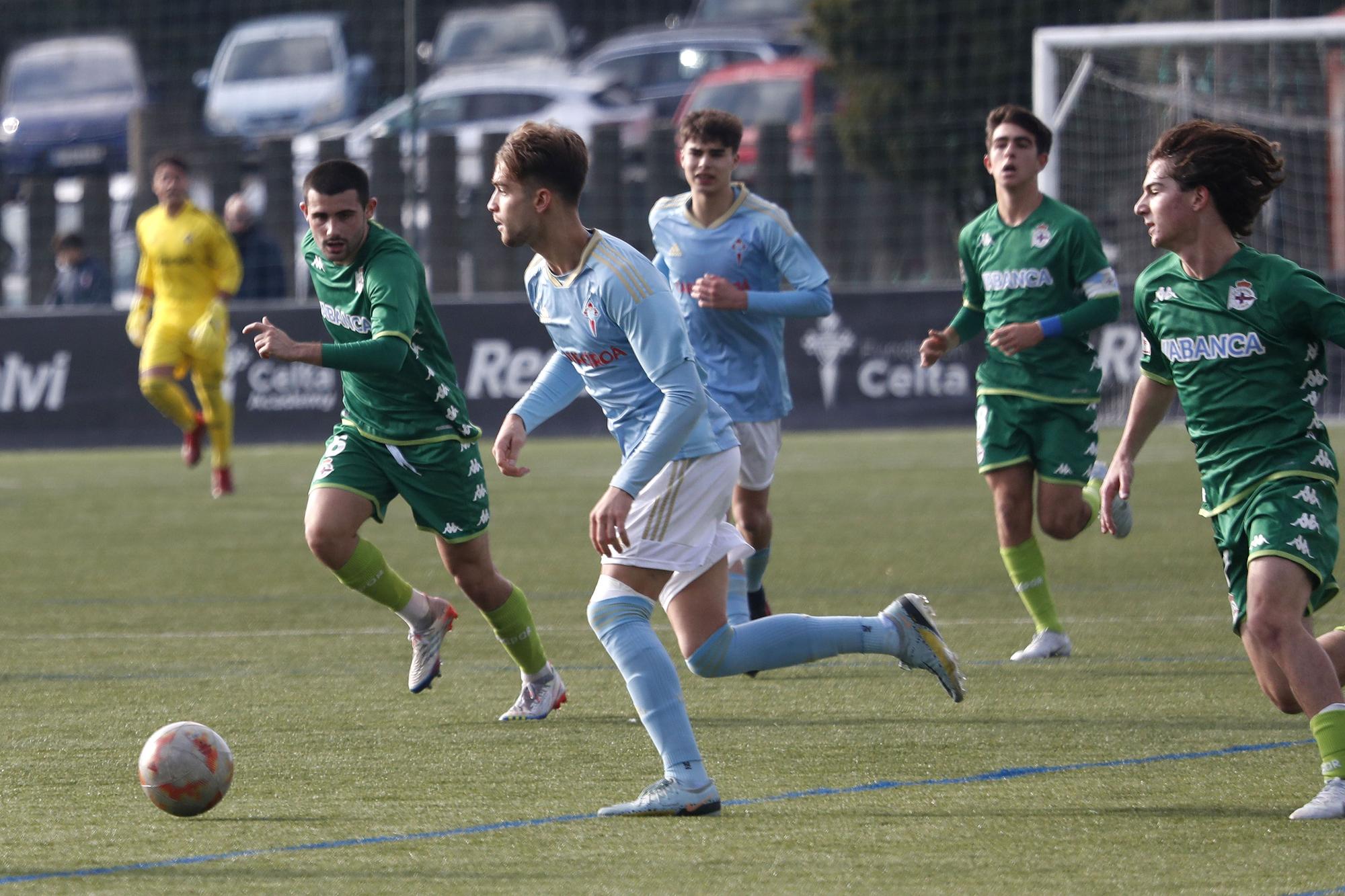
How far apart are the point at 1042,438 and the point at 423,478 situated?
2.49 metres

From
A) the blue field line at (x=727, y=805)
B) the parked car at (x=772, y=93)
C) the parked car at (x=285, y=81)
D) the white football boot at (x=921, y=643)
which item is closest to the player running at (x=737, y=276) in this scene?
the white football boot at (x=921, y=643)

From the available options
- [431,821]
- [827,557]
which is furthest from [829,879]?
[827,557]

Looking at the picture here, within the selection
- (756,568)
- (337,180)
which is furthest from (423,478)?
(756,568)

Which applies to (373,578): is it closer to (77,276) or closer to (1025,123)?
(1025,123)

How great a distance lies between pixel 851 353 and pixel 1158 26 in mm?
4060

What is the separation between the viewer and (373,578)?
663 centimetres

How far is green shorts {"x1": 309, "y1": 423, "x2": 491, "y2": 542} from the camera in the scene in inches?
256

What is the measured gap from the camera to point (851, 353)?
17516mm

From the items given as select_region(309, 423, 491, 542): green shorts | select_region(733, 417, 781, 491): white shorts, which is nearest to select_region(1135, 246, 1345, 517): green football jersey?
select_region(309, 423, 491, 542): green shorts

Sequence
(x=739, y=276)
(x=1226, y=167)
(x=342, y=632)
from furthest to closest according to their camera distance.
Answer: (x=342, y=632)
(x=739, y=276)
(x=1226, y=167)

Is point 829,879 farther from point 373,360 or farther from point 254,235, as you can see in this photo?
point 254,235

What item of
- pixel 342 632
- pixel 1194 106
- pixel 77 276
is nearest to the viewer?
pixel 342 632

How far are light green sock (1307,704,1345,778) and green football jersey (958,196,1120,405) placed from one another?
2.92 m

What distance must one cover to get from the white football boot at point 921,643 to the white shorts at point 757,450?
238 centimetres
